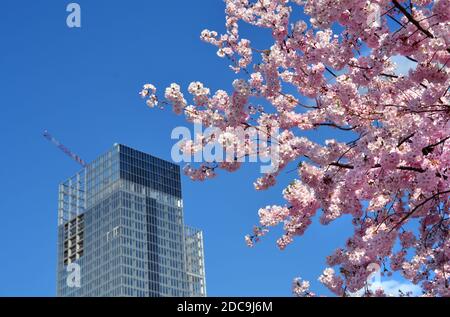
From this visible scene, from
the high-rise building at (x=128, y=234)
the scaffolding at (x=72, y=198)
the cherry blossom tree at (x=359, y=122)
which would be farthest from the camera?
the scaffolding at (x=72, y=198)

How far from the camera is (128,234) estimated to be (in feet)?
421

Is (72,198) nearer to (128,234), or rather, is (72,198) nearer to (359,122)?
(128,234)

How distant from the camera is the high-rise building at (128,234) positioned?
125938mm

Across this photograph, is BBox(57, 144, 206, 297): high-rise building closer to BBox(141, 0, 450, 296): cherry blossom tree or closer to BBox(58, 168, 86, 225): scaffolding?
BBox(58, 168, 86, 225): scaffolding

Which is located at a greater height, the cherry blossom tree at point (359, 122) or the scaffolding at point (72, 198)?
the scaffolding at point (72, 198)

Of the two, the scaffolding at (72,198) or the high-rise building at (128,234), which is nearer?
the high-rise building at (128,234)

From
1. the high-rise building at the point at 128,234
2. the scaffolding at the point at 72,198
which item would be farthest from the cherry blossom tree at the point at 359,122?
the scaffolding at the point at 72,198

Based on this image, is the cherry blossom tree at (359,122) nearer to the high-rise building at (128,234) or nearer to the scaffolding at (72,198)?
the high-rise building at (128,234)

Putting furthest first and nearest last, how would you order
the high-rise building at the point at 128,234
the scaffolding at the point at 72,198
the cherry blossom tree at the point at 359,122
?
1. the scaffolding at the point at 72,198
2. the high-rise building at the point at 128,234
3. the cherry blossom tree at the point at 359,122

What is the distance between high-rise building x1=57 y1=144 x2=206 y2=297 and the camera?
126 meters

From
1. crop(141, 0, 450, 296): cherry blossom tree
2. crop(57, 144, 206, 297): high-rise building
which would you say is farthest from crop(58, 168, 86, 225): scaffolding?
crop(141, 0, 450, 296): cherry blossom tree

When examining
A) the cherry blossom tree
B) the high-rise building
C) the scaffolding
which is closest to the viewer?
the cherry blossom tree
